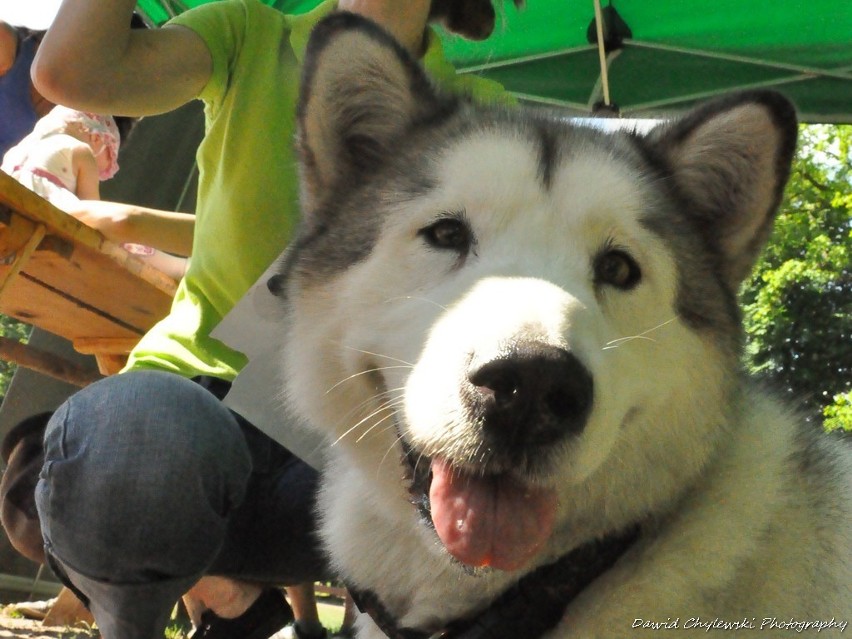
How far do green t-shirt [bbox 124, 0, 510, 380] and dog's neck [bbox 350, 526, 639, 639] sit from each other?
3.52 ft

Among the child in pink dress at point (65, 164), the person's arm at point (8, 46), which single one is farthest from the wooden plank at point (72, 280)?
the person's arm at point (8, 46)

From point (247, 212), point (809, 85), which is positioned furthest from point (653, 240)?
point (809, 85)

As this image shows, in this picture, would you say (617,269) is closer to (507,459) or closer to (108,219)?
(507,459)

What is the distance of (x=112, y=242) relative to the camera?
267 cm

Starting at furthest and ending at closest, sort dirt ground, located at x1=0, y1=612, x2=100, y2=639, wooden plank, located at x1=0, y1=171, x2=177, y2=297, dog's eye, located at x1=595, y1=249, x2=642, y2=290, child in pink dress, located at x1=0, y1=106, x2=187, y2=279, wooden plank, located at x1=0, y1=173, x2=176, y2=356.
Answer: dirt ground, located at x1=0, y1=612, x2=100, y2=639, child in pink dress, located at x1=0, y1=106, x2=187, y2=279, wooden plank, located at x1=0, y1=173, x2=176, y2=356, wooden plank, located at x1=0, y1=171, x2=177, y2=297, dog's eye, located at x1=595, y1=249, x2=642, y2=290

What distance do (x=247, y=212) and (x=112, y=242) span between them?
0.78 m

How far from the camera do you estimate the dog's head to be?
123 centimetres

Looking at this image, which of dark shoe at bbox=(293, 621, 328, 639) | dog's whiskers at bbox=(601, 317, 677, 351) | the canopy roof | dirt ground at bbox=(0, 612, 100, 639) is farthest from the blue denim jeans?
the canopy roof

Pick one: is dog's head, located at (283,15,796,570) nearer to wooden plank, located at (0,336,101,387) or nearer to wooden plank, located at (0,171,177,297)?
wooden plank, located at (0,171,177,297)

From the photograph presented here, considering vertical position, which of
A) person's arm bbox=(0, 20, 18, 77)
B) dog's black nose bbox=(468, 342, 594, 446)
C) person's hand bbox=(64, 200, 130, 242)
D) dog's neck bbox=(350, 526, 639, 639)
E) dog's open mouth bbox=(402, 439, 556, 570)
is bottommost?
dog's neck bbox=(350, 526, 639, 639)

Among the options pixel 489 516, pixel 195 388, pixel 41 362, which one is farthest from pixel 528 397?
pixel 41 362

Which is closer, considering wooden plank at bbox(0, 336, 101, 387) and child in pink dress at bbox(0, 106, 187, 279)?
child in pink dress at bbox(0, 106, 187, 279)

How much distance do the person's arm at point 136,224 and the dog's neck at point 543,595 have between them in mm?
1837

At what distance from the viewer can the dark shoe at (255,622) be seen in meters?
2.51
